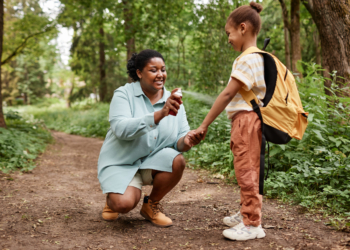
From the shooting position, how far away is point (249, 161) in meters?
2.30

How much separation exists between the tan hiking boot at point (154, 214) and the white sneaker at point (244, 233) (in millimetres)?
664

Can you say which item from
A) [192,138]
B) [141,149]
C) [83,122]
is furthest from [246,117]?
[83,122]

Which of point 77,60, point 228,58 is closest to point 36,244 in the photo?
point 228,58

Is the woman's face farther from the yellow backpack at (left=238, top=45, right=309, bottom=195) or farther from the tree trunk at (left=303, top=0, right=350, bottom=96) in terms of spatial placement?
the tree trunk at (left=303, top=0, right=350, bottom=96)

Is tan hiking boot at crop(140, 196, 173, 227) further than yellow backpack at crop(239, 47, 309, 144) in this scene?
Yes

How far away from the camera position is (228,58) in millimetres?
7703

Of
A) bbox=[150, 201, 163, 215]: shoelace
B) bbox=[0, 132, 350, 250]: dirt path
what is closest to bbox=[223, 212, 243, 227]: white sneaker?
bbox=[0, 132, 350, 250]: dirt path

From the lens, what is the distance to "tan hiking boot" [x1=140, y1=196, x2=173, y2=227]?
2.79m

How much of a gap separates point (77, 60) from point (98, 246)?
17241mm

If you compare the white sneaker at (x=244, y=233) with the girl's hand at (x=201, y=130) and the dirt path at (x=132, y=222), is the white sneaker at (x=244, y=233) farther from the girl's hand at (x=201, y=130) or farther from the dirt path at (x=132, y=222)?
the girl's hand at (x=201, y=130)

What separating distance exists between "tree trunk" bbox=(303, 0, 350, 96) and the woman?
2.63 metres

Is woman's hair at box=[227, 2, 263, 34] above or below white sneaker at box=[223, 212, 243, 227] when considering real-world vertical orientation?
above

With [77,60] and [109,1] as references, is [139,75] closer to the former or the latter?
[109,1]

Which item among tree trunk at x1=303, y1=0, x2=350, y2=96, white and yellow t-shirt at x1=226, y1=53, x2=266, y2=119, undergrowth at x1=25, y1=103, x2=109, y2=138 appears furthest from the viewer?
undergrowth at x1=25, y1=103, x2=109, y2=138
